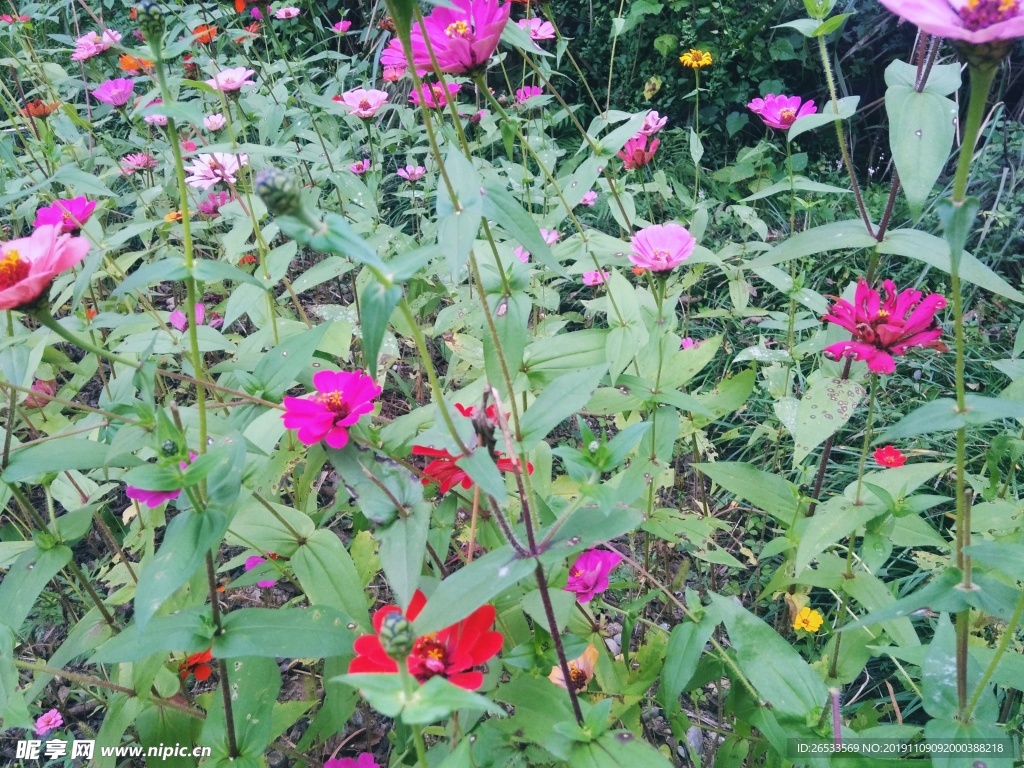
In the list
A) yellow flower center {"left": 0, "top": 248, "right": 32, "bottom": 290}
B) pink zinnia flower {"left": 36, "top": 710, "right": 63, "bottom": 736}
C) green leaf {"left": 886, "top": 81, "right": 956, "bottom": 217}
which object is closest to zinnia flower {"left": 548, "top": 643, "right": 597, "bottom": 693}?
green leaf {"left": 886, "top": 81, "right": 956, "bottom": 217}

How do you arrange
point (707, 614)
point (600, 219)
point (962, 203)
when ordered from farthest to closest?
point (600, 219) < point (707, 614) < point (962, 203)

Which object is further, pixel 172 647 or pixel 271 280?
pixel 271 280

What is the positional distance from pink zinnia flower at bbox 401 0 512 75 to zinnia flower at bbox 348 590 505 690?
588 mm

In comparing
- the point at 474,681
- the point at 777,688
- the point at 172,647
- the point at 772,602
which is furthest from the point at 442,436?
the point at 772,602

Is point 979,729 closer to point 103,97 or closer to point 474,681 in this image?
point 474,681

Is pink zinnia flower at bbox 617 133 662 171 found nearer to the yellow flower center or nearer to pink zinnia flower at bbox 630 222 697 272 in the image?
pink zinnia flower at bbox 630 222 697 272

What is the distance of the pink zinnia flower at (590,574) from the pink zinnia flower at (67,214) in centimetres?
99

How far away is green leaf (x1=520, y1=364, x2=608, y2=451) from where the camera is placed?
67 cm

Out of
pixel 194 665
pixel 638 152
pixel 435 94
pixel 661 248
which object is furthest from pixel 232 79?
pixel 194 665

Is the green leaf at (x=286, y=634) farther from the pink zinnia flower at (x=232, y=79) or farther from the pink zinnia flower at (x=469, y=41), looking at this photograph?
the pink zinnia flower at (x=232, y=79)

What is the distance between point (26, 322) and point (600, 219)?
5.84 feet

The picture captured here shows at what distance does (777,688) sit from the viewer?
2.45ft

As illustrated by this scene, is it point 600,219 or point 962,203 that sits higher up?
point 962,203

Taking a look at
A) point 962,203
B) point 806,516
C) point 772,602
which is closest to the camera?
point 962,203
